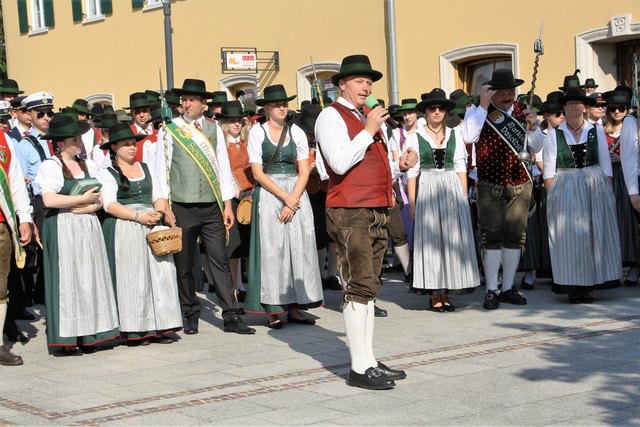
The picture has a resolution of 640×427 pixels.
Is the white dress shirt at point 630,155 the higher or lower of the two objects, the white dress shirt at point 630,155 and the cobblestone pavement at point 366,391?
the higher

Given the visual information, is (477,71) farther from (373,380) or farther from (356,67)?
(373,380)

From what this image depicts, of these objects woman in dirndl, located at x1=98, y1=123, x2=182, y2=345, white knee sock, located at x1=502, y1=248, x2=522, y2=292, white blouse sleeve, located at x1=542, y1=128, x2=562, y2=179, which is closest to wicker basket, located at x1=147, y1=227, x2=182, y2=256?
woman in dirndl, located at x1=98, y1=123, x2=182, y2=345

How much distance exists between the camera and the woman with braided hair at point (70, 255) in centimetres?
877

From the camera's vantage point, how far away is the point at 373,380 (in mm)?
7102

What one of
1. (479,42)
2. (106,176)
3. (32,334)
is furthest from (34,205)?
(479,42)

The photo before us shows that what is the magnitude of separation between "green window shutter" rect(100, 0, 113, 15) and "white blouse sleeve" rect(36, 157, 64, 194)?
69.3ft

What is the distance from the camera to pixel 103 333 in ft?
29.3

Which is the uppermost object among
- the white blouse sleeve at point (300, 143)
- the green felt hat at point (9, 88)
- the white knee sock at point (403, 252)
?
the green felt hat at point (9, 88)

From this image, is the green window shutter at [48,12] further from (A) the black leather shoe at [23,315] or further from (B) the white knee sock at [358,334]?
(B) the white knee sock at [358,334]

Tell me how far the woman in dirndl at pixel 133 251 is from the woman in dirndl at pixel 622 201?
4.61 meters

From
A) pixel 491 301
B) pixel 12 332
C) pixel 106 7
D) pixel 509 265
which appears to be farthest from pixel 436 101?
pixel 106 7

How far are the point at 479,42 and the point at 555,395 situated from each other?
1280 cm

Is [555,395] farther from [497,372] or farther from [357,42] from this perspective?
[357,42]

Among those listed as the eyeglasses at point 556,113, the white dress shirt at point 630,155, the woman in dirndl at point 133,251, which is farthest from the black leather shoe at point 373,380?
the eyeglasses at point 556,113
